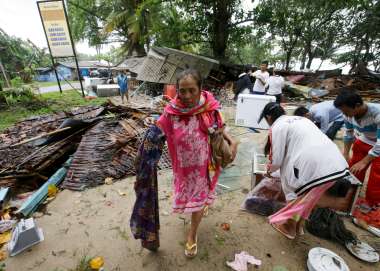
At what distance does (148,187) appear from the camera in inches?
72.6

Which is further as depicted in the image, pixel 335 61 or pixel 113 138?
pixel 335 61

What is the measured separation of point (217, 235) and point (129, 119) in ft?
12.0

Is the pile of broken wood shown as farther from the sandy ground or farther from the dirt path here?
the dirt path

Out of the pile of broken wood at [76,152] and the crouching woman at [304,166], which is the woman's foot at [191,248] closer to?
the crouching woman at [304,166]

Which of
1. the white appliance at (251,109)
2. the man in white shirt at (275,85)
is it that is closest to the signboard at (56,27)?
the white appliance at (251,109)

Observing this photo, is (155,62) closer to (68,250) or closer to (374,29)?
(68,250)

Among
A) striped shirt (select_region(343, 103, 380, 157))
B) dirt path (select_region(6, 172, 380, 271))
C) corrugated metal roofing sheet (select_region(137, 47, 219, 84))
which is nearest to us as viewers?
dirt path (select_region(6, 172, 380, 271))

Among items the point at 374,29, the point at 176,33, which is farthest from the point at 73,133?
the point at 374,29

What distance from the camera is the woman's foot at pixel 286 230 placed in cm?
229

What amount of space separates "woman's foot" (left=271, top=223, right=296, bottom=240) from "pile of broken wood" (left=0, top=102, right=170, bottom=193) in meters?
2.34

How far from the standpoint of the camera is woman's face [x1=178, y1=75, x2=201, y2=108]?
63.8 inches

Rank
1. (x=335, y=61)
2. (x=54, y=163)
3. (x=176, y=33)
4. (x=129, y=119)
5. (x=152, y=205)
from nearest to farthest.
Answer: (x=152, y=205) < (x=54, y=163) < (x=129, y=119) < (x=176, y=33) < (x=335, y=61)

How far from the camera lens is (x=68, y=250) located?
231cm

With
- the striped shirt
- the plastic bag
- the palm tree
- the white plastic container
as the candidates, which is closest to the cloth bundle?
the plastic bag
